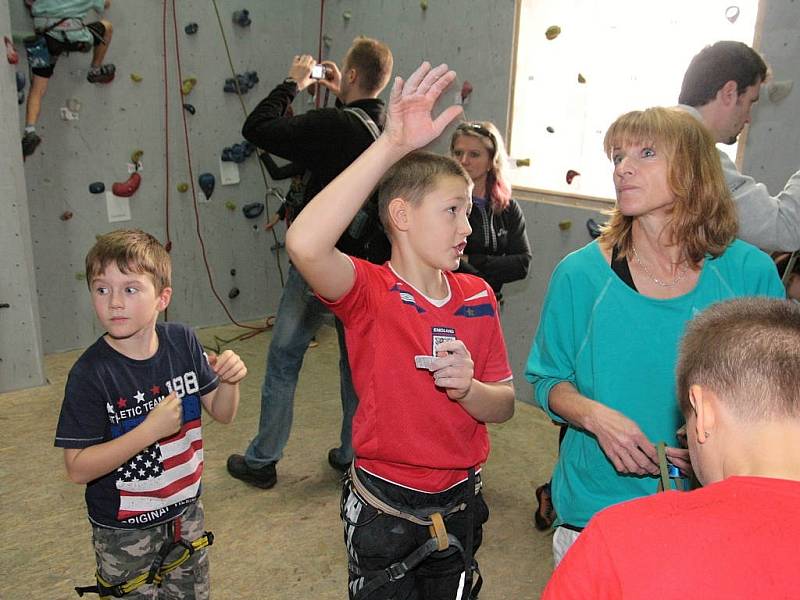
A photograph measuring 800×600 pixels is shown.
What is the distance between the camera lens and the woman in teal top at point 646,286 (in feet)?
4.91

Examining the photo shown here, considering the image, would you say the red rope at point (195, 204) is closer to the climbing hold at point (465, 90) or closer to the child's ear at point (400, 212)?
the climbing hold at point (465, 90)

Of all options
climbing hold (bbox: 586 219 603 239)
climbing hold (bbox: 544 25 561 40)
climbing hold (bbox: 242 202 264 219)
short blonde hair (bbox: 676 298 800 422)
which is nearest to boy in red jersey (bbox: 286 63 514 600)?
short blonde hair (bbox: 676 298 800 422)

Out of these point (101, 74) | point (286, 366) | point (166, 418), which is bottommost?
point (286, 366)

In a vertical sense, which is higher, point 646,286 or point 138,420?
point 646,286

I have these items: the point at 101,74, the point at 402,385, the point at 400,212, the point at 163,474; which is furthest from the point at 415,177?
the point at 101,74

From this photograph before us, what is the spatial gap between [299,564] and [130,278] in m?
1.38

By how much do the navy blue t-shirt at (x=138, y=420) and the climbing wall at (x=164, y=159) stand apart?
3115mm

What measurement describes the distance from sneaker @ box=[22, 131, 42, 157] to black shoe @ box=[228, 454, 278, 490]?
2.30m

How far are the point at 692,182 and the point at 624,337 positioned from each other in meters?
0.35

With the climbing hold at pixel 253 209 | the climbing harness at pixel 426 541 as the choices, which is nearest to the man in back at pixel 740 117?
the climbing harness at pixel 426 541

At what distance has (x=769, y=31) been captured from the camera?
2.98 meters

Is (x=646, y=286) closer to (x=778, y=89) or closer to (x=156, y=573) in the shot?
(x=156, y=573)

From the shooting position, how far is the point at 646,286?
1.53 meters

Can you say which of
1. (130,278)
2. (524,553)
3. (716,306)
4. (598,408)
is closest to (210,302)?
(524,553)
